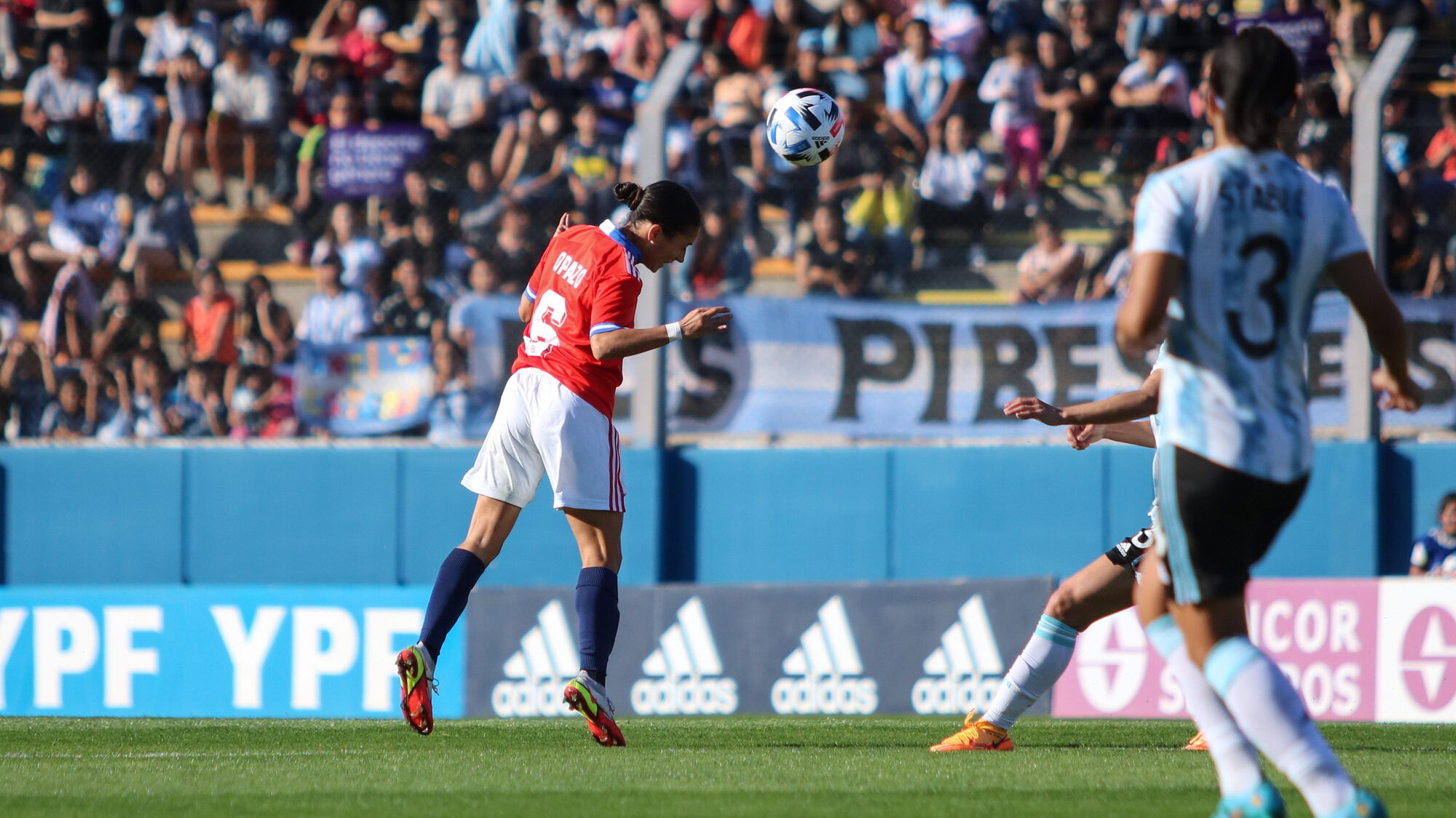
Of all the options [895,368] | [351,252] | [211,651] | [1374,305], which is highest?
[351,252]

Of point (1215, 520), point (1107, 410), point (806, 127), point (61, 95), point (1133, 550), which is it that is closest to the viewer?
point (1215, 520)

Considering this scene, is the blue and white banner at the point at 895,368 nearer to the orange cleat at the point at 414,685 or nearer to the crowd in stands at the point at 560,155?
the crowd in stands at the point at 560,155

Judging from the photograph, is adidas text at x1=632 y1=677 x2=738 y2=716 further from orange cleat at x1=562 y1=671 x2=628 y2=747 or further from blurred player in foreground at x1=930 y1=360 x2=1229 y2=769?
blurred player in foreground at x1=930 y1=360 x2=1229 y2=769

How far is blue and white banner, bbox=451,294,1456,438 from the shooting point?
33.3 feet

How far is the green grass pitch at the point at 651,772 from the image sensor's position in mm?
4543

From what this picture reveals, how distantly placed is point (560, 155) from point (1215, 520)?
28.5 feet

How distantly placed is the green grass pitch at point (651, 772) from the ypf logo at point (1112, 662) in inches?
40.2

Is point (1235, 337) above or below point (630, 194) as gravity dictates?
below

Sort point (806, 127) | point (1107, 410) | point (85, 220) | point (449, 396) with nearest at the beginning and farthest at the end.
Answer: point (1107, 410) → point (806, 127) → point (449, 396) → point (85, 220)

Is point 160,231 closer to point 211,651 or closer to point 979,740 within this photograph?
point 211,651

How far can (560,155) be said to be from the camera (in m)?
11.7

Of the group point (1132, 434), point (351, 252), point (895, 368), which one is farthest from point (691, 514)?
point (1132, 434)

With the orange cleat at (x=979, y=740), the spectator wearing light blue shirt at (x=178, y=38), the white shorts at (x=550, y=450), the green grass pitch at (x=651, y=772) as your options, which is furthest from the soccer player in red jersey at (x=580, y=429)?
the spectator wearing light blue shirt at (x=178, y=38)

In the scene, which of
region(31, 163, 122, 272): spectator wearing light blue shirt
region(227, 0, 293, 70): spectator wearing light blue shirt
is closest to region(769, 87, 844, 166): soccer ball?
region(31, 163, 122, 272): spectator wearing light blue shirt
